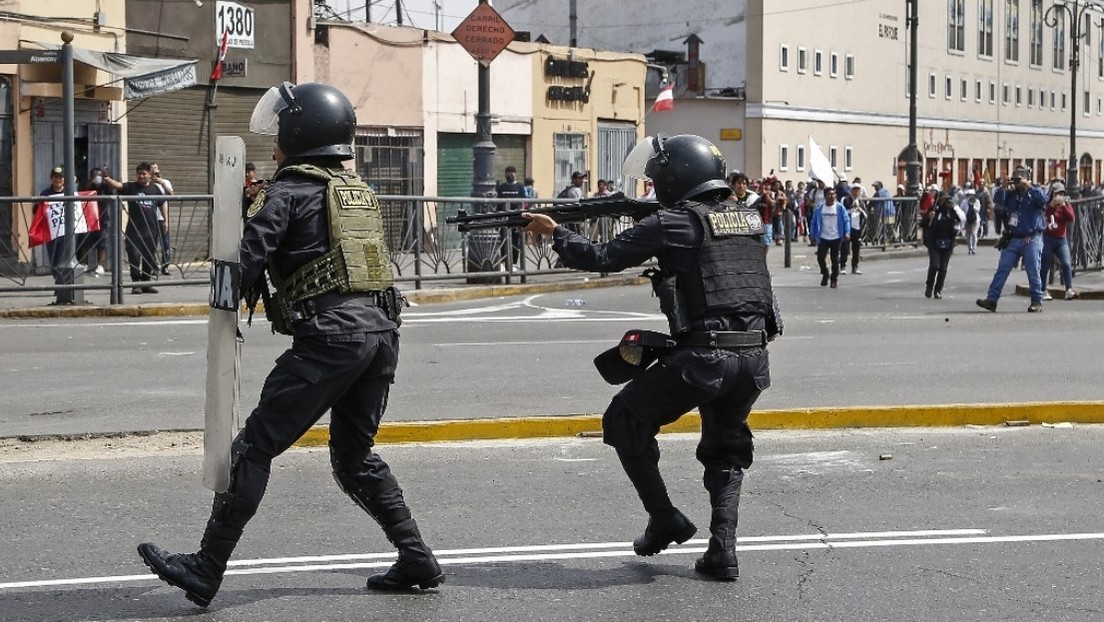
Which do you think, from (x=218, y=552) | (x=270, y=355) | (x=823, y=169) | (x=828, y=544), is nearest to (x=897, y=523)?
(x=828, y=544)

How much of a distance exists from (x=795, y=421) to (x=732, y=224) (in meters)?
3.76

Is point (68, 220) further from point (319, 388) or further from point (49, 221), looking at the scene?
point (319, 388)

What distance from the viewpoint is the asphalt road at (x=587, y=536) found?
19.7ft

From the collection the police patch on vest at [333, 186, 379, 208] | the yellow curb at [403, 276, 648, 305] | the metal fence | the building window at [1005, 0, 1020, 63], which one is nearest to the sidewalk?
the yellow curb at [403, 276, 648, 305]

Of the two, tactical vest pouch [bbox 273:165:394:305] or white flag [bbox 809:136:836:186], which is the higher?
white flag [bbox 809:136:836:186]

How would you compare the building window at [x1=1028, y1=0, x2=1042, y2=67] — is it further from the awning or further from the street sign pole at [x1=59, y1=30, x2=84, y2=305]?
the street sign pole at [x1=59, y1=30, x2=84, y2=305]

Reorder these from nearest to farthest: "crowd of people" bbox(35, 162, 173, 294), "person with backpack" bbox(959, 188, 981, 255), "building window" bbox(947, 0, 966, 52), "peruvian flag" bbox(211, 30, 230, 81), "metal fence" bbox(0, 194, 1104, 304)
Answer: "metal fence" bbox(0, 194, 1104, 304)
"crowd of people" bbox(35, 162, 173, 294)
"peruvian flag" bbox(211, 30, 230, 81)
"person with backpack" bbox(959, 188, 981, 255)
"building window" bbox(947, 0, 966, 52)

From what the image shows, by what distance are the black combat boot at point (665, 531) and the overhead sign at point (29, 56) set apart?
605 inches

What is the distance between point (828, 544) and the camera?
695cm

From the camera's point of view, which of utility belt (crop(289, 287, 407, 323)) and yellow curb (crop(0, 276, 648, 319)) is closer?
utility belt (crop(289, 287, 407, 323))

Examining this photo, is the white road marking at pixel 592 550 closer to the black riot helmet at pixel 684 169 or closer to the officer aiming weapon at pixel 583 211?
the officer aiming weapon at pixel 583 211

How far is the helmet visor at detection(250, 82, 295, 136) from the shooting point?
232 inches

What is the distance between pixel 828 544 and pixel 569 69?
33.8 metres

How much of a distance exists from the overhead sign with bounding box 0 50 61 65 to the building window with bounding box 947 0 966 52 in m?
50.0
